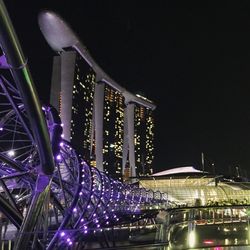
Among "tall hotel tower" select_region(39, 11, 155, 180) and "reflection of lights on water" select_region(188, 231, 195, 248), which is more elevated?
"tall hotel tower" select_region(39, 11, 155, 180)

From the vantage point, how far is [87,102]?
114312 millimetres

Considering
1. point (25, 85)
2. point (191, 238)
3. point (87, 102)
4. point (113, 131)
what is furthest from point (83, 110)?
point (25, 85)

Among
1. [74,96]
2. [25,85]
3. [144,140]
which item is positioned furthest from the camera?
[144,140]

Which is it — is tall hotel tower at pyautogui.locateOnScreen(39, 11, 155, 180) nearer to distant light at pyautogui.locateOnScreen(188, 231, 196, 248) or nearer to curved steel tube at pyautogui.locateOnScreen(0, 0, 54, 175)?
curved steel tube at pyautogui.locateOnScreen(0, 0, 54, 175)

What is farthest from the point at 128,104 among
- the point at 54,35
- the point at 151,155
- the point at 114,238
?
the point at 114,238

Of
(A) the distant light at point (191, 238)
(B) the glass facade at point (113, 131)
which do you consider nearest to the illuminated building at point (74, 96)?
(B) the glass facade at point (113, 131)

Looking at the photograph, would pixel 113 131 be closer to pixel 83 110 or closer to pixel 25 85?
pixel 83 110

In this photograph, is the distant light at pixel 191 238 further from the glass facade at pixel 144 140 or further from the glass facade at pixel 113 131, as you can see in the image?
the glass facade at pixel 144 140

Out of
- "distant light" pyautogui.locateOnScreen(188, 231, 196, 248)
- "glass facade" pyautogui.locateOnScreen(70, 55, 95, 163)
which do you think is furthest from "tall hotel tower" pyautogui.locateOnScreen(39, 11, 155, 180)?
"distant light" pyautogui.locateOnScreen(188, 231, 196, 248)

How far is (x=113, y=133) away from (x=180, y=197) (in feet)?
173

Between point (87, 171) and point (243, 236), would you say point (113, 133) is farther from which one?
point (243, 236)

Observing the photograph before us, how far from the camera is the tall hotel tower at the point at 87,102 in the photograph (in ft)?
270

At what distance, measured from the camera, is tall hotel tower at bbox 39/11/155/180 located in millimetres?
82250

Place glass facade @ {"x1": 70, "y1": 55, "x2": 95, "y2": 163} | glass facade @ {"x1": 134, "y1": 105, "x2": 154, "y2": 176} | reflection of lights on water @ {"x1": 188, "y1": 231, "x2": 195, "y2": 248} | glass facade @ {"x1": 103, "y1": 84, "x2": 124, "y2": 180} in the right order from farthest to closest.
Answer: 1. glass facade @ {"x1": 134, "y1": 105, "x2": 154, "y2": 176}
2. glass facade @ {"x1": 103, "y1": 84, "x2": 124, "y2": 180}
3. glass facade @ {"x1": 70, "y1": 55, "x2": 95, "y2": 163}
4. reflection of lights on water @ {"x1": 188, "y1": 231, "x2": 195, "y2": 248}
